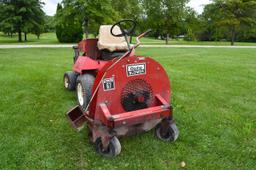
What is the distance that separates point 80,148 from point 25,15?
22.7m

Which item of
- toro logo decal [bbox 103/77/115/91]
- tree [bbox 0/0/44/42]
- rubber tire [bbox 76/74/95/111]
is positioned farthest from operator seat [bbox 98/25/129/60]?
tree [bbox 0/0/44/42]

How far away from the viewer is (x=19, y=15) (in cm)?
2228

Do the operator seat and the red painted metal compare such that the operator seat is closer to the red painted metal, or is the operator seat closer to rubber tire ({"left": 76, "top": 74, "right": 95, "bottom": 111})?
rubber tire ({"left": 76, "top": 74, "right": 95, "bottom": 111})

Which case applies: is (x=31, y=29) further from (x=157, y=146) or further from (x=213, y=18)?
(x=157, y=146)

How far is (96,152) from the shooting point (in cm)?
259

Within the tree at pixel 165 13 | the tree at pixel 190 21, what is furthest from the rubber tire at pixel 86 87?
the tree at pixel 190 21

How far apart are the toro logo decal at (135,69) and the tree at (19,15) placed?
21646 millimetres

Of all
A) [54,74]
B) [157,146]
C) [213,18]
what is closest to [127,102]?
[157,146]

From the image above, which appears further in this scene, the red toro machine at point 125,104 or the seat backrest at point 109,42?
the seat backrest at point 109,42

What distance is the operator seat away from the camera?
3709 mm

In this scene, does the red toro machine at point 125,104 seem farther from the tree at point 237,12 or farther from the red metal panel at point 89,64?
the tree at point 237,12

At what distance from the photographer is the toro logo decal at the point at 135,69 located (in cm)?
252

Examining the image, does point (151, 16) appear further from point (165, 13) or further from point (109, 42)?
point (109, 42)

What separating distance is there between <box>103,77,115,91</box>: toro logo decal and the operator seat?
1.30 metres
